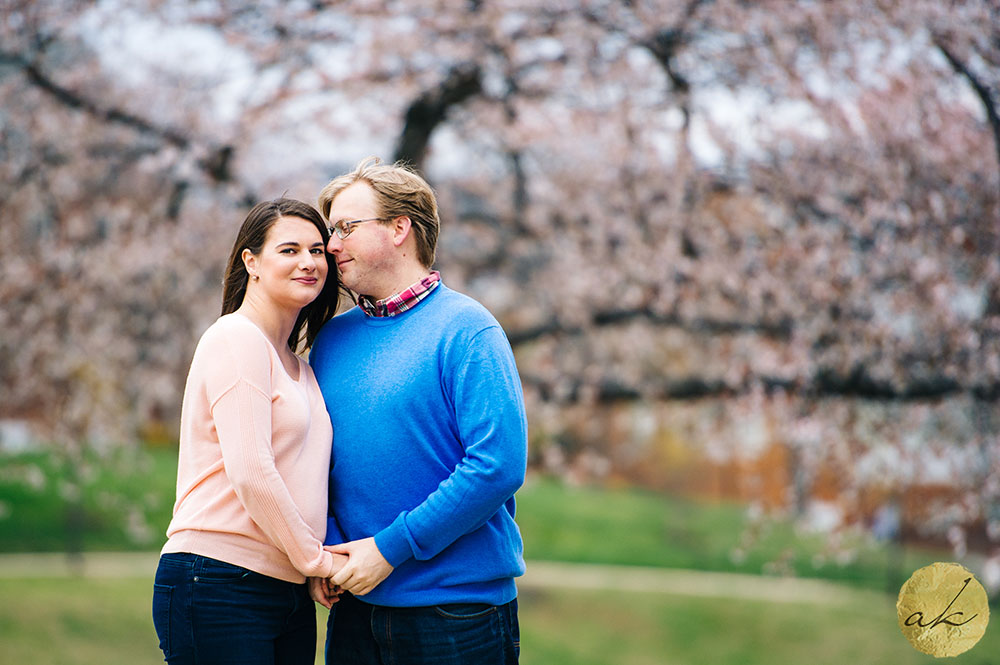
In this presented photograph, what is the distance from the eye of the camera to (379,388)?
6.48 ft

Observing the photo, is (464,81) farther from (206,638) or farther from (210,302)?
(206,638)

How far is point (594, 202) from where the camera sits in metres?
6.68

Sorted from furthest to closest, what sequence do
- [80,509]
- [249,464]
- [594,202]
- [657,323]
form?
[80,509], [594,202], [657,323], [249,464]

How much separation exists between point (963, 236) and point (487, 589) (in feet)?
13.2

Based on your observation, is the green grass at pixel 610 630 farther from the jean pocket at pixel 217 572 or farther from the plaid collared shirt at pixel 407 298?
the plaid collared shirt at pixel 407 298

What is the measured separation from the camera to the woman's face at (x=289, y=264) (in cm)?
202

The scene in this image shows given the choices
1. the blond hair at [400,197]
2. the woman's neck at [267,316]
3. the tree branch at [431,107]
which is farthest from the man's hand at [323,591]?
the tree branch at [431,107]

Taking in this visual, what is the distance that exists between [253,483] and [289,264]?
1.65ft

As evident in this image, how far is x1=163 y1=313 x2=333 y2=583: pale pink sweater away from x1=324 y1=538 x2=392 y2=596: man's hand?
0.04 meters

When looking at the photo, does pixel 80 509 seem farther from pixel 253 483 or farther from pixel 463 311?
pixel 463 311

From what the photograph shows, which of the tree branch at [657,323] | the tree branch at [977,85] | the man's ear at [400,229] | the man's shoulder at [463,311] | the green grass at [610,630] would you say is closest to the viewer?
the man's shoulder at [463,311]

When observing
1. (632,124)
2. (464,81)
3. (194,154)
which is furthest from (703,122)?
(194,154)

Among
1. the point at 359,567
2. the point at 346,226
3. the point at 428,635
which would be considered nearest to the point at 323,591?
the point at 359,567

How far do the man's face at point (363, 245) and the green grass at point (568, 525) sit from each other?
10.8 m
